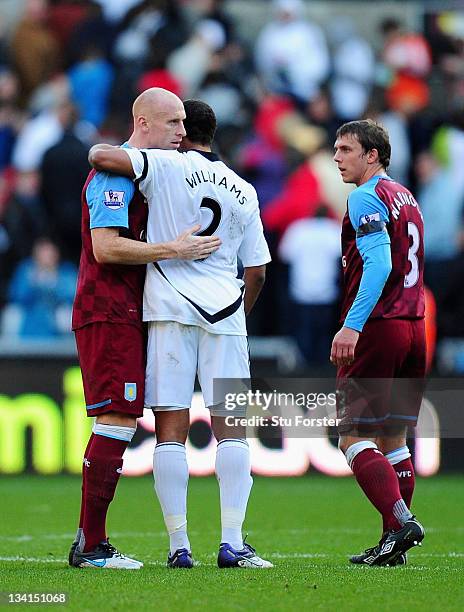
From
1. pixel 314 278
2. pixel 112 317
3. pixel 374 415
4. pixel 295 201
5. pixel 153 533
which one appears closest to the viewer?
pixel 112 317

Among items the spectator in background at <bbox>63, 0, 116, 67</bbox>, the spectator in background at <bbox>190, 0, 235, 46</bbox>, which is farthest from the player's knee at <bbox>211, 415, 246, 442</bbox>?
the spectator in background at <bbox>190, 0, 235, 46</bbox>

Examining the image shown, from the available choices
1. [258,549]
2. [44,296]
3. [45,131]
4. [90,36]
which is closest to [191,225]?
[258,549]

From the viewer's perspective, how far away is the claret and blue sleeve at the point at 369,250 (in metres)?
6.91

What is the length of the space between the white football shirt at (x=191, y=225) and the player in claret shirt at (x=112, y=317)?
0.09 metres

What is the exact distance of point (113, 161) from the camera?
22.2 feet

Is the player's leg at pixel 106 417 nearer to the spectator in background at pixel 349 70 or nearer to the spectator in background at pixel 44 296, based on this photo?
the spectator in background at pixel 44 296

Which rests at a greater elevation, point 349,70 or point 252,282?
point 349,70

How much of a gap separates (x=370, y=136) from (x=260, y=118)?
904 centimetres

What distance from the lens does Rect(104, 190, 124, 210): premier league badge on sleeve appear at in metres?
6.82

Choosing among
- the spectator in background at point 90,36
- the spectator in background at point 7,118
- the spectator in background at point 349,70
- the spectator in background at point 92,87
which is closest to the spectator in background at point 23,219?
the spectator in background at point 7,118

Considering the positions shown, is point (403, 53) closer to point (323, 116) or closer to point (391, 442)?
point (323, 116)

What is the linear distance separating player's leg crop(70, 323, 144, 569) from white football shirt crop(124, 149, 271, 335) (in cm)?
23

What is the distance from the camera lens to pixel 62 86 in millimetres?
15758

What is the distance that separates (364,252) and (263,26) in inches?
476
